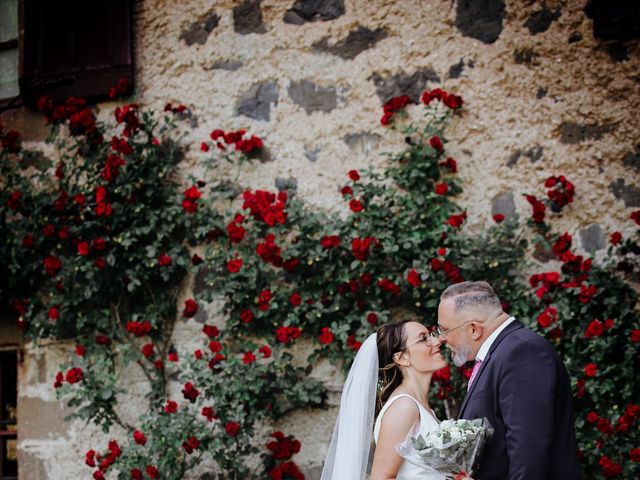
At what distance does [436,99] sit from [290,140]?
0.89m

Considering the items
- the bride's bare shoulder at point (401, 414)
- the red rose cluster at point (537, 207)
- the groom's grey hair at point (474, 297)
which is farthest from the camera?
the red rose cluster at point (537, 207)

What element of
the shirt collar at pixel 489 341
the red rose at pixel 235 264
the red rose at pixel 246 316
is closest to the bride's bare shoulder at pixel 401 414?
the shirt collar at pixel 489 341

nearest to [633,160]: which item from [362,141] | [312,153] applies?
A: [362,141]

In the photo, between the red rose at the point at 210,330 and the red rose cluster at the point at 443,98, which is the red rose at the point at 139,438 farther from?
the red rose cluster at the point at 443,98

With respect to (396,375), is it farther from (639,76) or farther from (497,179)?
(639,76)

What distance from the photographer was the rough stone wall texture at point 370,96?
4.57 m

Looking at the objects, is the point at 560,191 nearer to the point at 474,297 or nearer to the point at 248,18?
the point at 474,297

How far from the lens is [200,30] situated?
17.2ft

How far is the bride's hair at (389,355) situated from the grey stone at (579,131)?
157cm

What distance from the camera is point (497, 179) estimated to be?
15.4 ft

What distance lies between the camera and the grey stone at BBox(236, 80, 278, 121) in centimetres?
506

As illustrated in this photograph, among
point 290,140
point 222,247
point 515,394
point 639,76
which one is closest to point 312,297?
point 222,247

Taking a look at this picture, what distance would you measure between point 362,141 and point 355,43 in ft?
1.95

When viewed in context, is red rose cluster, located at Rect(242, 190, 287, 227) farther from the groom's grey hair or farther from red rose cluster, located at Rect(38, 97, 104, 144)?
the groom's grey hair
